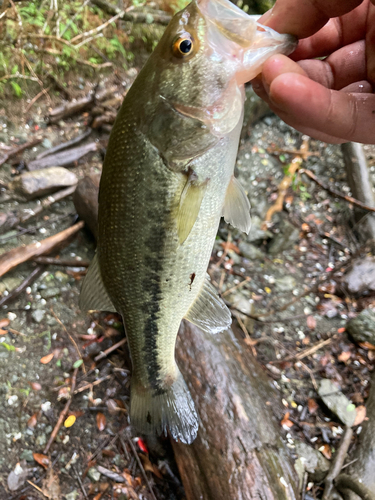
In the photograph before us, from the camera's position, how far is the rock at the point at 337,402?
2.90m

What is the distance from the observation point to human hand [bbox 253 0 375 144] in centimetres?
117

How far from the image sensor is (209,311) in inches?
67.6

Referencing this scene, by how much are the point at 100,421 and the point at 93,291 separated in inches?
58.3

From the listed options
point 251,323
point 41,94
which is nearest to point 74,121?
point 41,94

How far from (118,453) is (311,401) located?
1769mm

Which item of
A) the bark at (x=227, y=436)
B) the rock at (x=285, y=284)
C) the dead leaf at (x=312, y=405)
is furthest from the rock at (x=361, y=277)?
the bark at (x=227, y=436)

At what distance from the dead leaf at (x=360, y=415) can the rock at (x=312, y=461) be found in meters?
0.46

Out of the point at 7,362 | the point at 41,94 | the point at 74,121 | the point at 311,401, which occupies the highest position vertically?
the point at 41,94

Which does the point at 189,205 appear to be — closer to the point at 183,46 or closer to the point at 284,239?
the point at 183,46

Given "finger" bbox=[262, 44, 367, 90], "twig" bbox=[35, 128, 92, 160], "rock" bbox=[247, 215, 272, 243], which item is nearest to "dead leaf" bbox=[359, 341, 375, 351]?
"rock" bbox=[247, 215, 272, 243]

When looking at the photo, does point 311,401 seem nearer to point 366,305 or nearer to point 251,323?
point 251,323

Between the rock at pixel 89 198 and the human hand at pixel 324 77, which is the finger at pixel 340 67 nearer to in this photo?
the human hand at pixel 324 77

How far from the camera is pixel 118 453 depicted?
2.47 m

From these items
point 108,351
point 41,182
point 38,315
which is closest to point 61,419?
point 108,351
